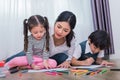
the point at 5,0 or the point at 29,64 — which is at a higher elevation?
the point at 5,0

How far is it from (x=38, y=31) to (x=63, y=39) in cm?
28

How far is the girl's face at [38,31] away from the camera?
1.61 metres

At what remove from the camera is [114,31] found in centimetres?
267

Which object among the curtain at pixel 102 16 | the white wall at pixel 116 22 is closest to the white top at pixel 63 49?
the curtain at pixel 102 16

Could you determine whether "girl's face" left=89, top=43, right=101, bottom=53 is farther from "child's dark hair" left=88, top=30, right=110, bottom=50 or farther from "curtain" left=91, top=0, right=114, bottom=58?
"curtain" left=91, top=0, right=114, bottom=58

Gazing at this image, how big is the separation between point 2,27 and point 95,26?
977mm

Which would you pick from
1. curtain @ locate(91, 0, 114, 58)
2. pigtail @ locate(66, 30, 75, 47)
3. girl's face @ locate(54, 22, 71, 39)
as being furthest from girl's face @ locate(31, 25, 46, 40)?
curtain @ locate(91, 0, 114, 58)

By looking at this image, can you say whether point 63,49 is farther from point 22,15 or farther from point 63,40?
point 22,15

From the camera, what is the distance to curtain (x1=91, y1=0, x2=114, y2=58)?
2.61m

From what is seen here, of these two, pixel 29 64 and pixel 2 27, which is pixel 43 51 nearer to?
pixel 29 64

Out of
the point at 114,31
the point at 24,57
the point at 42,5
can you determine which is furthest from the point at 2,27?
the point at 114,31

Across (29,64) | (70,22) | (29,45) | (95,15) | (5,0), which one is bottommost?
(29,64)

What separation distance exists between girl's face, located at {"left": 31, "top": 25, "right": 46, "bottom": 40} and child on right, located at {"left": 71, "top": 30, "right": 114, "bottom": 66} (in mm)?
374

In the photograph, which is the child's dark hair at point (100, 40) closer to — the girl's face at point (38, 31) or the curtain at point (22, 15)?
the girl's face at point (38, 31)
